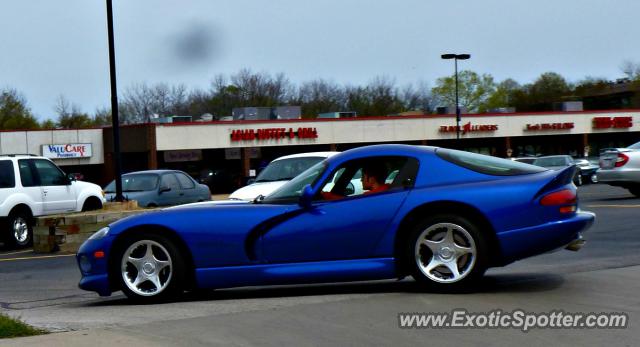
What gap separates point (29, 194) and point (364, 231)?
1270 cm

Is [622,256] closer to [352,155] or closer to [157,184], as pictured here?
[352,155]

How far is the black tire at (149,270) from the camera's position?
8.16m

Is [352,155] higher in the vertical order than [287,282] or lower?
higher

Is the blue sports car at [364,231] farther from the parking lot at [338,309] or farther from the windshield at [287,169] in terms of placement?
the windshield at [287,169]

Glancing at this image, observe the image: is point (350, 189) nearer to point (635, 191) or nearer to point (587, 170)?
point (635, 191)

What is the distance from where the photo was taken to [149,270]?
326 inches

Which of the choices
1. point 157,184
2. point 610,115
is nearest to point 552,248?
point 157,184

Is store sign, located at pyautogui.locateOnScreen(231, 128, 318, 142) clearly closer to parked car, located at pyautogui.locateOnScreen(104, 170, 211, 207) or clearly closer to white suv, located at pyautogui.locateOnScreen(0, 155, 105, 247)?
parked car, located at pyautogui.locateOnScreen(104, 170, 211, 207)

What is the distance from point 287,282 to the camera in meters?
8.05

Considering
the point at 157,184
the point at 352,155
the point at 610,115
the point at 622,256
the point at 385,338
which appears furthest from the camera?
the point at 610,115

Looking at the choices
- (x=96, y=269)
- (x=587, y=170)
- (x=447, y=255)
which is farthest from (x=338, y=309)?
(x=587, y=170)

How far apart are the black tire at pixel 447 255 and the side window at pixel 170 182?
587 inches

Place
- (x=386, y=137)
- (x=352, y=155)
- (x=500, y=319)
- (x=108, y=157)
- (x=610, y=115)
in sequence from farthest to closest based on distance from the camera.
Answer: (x=610, y=115) < (x=386, y=137) < (x=108, y=157) < (x=352, y=155) < (x=500, y=319)

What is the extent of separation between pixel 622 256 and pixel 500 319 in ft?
15.3
